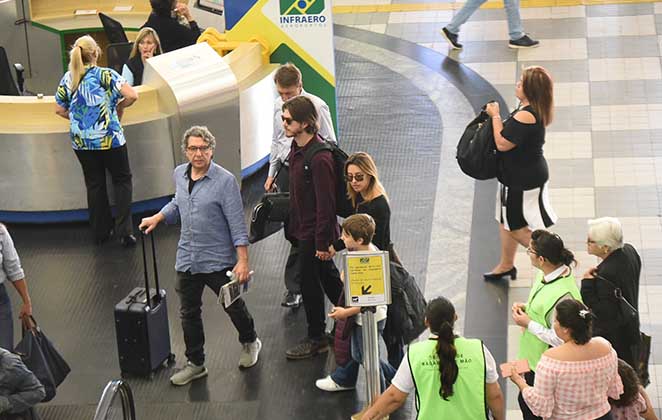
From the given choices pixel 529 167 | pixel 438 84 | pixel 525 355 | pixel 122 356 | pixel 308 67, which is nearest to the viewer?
pixel 525 355

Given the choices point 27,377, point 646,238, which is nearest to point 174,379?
point 27,377

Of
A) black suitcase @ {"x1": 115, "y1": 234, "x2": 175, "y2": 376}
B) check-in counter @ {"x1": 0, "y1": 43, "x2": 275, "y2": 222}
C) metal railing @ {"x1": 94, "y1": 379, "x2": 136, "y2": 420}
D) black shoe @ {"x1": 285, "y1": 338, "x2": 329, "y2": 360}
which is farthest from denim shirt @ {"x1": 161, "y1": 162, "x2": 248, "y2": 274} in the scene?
check-in counter @ {"x1": 0, "y1": 43, "x2": 275, "y2": 222}

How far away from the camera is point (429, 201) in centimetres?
911

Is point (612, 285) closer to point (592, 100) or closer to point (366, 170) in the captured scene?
point (366, 170)

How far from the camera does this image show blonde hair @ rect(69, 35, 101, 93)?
809 centimetres

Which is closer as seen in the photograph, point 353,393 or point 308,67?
point 353,393

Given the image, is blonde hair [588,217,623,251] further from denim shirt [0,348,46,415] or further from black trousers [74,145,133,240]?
black trousers [74,145,133,240]

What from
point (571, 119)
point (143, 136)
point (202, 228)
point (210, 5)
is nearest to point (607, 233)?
point (202, 228)

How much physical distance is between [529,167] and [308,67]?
302 cm

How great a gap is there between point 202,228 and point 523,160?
210 centimetres

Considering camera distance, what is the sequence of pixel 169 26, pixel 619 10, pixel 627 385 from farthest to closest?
pixel 619 10 < pixel 169 26 < pixel 627 385

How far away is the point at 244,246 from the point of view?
645 cm

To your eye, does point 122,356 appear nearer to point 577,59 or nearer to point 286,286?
point 286,286

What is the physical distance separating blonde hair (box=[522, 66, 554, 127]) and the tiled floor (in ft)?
4.08
